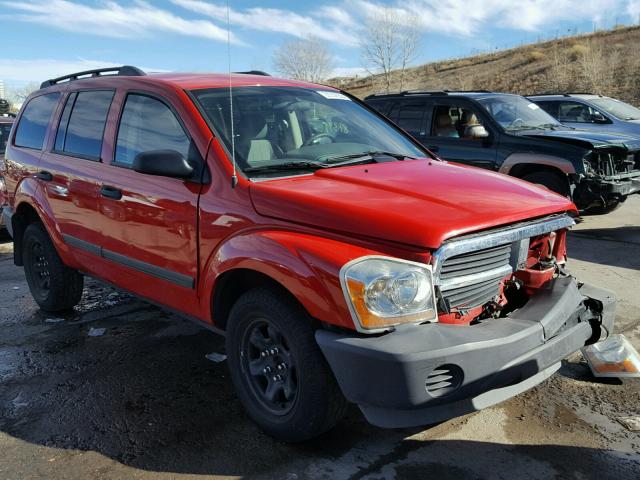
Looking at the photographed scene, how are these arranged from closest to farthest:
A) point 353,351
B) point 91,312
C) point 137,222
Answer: point 353,351
point 137,222
point 91,312

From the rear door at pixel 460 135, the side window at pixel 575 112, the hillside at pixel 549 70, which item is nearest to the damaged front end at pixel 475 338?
the rear door at pixel 460 135

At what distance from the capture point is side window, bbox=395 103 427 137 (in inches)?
345

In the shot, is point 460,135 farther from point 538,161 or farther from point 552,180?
Answer: point 552,180

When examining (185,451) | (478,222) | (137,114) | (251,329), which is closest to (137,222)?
(137,114)

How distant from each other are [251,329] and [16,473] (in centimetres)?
130

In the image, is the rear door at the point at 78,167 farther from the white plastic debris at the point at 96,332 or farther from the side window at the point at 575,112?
the side window at the point at 575,112

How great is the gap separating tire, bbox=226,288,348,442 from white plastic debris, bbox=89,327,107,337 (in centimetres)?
197

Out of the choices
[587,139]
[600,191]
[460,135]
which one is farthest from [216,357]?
[587,139]

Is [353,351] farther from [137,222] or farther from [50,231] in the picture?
[50,231]

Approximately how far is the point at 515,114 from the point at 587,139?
1263mm

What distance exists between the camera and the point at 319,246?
2609mm

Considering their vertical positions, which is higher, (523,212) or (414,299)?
(523,212)

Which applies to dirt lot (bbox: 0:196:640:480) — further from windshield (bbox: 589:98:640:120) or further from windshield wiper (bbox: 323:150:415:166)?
windshield (bbox: 589:98:640:120)

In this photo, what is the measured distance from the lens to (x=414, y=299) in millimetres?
2494
